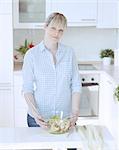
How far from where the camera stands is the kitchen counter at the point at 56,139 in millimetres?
1844

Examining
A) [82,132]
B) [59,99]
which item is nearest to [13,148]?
[82,132]

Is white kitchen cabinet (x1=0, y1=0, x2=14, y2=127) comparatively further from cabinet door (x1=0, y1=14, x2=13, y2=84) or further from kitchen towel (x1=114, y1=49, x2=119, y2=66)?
kitchen towel (x1=114, y1=49, x2=119, y2=66)

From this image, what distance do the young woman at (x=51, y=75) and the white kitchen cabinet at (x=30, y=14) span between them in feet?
5.38

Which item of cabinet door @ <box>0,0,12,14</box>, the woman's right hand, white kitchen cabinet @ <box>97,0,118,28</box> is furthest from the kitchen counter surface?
the woman's right hand

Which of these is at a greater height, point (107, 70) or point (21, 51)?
point (21, 51)

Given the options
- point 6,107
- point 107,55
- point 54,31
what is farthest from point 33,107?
point 107,55

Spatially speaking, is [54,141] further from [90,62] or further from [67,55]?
[90,62]

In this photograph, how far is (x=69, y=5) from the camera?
3.88 meters

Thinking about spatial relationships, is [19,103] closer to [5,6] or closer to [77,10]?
[5,6]

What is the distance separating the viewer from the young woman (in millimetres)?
2217

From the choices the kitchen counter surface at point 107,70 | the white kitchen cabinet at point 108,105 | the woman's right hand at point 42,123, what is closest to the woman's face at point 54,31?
the woman's right hand at point 42,123

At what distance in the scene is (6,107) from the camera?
12.2 feet

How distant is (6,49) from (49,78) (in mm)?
1467

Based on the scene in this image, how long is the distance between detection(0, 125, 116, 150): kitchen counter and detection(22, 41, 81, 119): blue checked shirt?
11.7 inches
